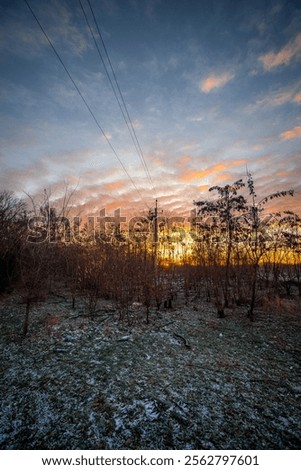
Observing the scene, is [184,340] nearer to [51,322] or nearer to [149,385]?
[149,385]

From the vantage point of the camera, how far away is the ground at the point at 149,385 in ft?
8.53

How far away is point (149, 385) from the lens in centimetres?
367

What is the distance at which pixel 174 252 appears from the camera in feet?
37.9

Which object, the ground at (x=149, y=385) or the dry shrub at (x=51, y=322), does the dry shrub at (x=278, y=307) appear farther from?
the dry shrub at (x=51, y=322)

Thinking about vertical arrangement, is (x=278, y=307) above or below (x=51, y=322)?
below

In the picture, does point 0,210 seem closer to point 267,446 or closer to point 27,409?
point 27,409

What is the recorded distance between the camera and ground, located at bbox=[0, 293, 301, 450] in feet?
8.53

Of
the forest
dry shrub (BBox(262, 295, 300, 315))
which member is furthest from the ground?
dry shrub (BBox(262, 295, 300, 315))

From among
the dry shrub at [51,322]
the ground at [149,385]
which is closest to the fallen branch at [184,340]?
the ground at [149,385]

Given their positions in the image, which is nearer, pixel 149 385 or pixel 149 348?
pixel 149 385

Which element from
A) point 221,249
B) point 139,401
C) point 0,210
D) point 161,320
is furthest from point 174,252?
point 0,210

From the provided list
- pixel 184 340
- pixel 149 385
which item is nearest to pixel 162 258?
pixel 184 340

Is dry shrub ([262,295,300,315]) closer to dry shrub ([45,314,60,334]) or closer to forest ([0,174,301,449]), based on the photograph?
forest ([0,174,301,449])
